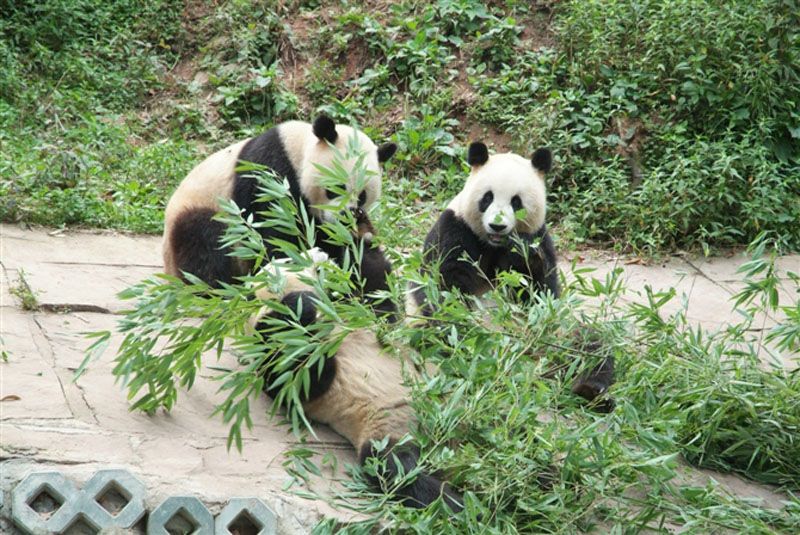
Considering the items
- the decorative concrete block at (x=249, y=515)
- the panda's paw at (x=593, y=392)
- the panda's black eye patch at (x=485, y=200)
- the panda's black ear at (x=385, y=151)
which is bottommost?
the decorative concrete block at (x=249, y=515)

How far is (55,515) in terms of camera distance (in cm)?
384

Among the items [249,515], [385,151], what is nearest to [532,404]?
[249,515]

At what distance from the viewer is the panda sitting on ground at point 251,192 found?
20.4 feet

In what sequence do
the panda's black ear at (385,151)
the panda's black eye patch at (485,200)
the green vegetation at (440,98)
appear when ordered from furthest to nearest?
the green vegetation at (440,98)
the panda's black ear at (385,151)
the panda's black eye patch at (485,200)

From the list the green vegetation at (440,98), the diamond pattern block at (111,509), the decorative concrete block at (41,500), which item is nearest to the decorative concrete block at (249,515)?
the diamond pattern block at (111,509)

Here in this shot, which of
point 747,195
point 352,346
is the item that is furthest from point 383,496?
point 747,195

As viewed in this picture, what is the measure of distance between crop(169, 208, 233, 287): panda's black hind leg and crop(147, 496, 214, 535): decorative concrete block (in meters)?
2.32

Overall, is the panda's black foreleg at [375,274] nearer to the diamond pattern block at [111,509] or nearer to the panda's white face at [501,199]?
the panda's white face at [501,199]

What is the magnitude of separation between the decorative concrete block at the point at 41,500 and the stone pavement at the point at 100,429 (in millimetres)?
57

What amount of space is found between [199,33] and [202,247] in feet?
16.5

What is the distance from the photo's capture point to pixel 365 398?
4.82 metres

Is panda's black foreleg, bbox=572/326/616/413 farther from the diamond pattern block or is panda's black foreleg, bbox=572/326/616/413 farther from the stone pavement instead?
the diamond pattern block

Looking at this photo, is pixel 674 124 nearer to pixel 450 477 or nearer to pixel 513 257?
pixel 513 257

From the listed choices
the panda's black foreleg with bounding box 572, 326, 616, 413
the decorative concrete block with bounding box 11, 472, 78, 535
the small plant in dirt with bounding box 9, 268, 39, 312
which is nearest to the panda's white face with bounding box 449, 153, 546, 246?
the panda's black foreleg with bounding box 572, 326, 616, 413
